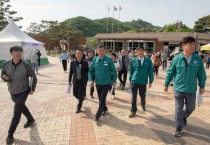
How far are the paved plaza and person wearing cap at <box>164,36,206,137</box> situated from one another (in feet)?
1.70

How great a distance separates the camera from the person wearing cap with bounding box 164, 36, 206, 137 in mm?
4113

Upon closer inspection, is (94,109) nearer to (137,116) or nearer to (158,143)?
(137,116)

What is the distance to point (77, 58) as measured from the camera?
5695 millimetres

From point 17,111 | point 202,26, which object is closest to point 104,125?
point 17,111

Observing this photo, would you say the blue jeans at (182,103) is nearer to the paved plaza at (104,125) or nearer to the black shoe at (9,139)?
the paved plaza at (104,125)

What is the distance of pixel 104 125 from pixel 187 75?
6.80 ft

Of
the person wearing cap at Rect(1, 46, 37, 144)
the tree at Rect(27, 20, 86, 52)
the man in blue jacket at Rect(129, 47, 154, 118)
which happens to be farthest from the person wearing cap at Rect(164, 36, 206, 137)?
the tree at Rect(27, 20, 86, 52)

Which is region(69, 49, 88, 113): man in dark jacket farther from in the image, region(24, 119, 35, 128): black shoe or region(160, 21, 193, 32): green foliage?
region(160, 21, 193, 32): green foliage

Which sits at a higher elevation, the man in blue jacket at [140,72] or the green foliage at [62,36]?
the green foliage at [62,36]

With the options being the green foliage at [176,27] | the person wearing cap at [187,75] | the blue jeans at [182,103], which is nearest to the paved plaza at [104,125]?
the blue jeans at [182,103]

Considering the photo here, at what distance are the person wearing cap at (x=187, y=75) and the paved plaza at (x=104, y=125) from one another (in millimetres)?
517

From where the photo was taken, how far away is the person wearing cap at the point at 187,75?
411cm

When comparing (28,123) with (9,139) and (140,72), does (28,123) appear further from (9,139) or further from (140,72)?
(140,72)

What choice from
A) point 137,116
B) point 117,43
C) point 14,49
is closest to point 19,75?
point 14,49
